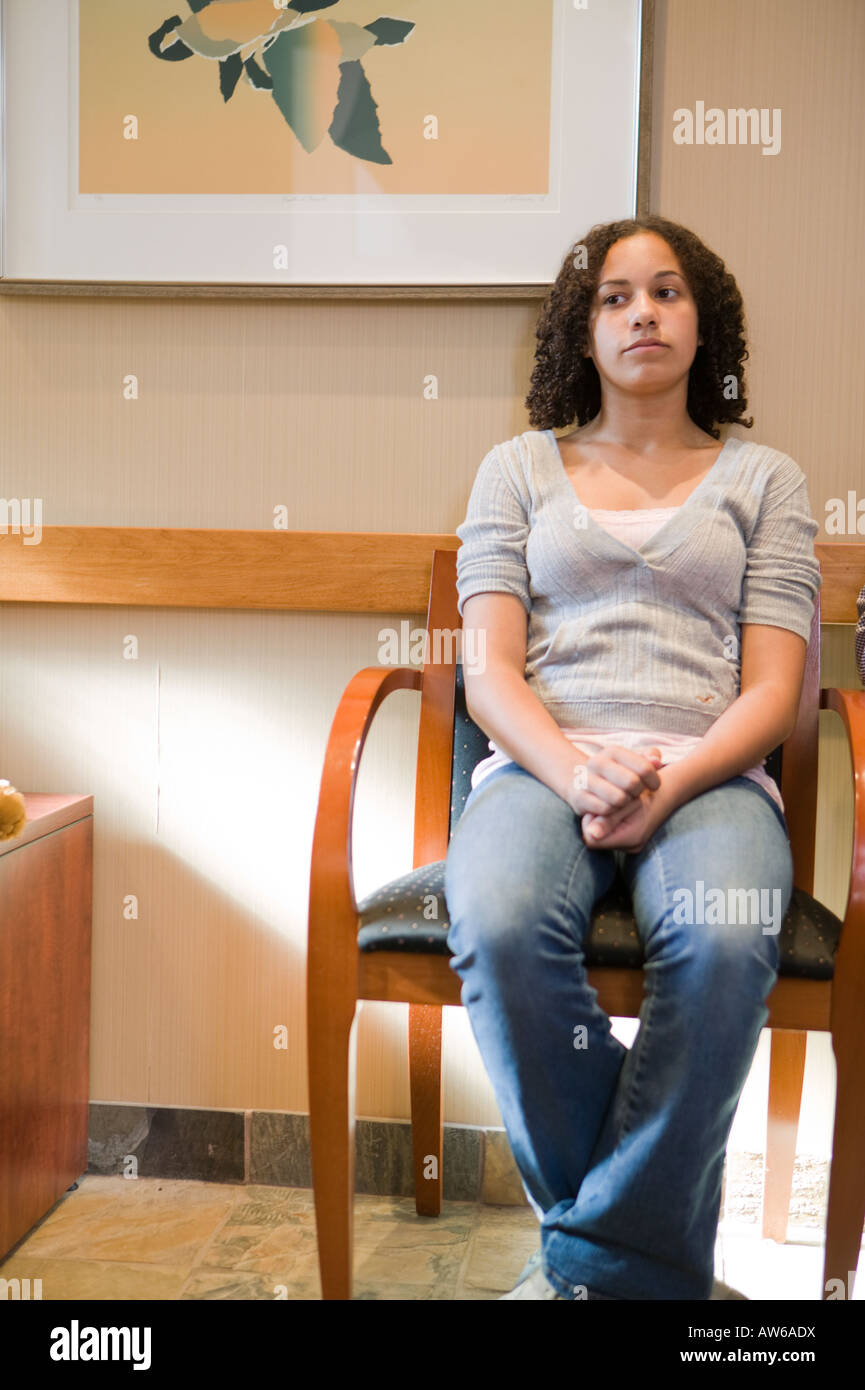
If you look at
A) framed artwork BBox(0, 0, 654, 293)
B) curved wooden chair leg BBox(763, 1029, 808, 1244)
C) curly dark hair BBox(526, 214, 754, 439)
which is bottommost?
curved wooden chair leg BBox(763, 1029, 808, 1244)

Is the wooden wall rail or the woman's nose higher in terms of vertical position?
the woman's nose

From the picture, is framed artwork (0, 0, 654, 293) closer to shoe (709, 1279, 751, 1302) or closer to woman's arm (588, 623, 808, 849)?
woman's arm (588, 623, 808, 849)

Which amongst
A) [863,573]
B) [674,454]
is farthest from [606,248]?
[863,573]

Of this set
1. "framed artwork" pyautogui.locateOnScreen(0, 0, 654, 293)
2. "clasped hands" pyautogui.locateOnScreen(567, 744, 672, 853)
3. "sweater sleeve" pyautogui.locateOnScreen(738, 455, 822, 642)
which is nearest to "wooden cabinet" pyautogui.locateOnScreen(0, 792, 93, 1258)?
"clasped hands" pyautogui.locateOnScreen(567, 744, 672, 853)

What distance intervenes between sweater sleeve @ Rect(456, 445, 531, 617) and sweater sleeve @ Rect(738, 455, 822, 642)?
0.87 feet

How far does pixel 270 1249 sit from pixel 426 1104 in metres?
0.27

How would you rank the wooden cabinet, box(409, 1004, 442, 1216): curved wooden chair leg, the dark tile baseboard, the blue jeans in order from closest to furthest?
the blue jeans → the wooden cabinet → box(409, 1004, 442, 1216): curved wooden chair leg → the dark tile baseboard

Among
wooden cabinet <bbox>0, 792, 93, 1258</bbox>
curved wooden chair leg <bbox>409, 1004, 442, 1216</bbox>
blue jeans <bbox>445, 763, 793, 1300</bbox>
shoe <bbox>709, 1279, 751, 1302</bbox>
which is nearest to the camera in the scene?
blue jeans <bbox>445, 763, 793, 1300</bbox>

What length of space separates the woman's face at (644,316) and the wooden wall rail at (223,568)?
34 cm

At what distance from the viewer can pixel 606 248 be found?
1364 mm

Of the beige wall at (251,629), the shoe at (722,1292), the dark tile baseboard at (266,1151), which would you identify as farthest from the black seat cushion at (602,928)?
the dark tile baseboard at (266,1151)

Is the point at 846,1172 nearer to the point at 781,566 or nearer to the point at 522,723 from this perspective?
the point at 522,723

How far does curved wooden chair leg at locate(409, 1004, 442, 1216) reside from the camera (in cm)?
146

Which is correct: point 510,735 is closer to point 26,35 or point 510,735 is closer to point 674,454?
point 674,454
